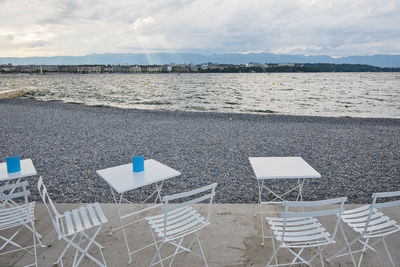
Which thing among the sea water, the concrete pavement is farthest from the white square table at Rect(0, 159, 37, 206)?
the sea water

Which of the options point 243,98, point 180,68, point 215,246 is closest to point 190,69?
point 180,68

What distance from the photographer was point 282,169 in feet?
11.9

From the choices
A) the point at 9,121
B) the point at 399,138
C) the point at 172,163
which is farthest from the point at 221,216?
the point at 9,121

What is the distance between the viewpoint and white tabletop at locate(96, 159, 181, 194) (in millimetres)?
3064

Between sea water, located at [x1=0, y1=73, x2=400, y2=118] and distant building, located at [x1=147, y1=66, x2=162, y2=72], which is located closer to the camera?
sea water, located at [x1=0, y1=73, x2=400, y2=118]

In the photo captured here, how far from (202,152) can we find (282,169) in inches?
185

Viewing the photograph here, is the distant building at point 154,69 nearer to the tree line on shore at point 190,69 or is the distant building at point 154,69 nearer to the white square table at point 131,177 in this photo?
the tree line on shore at point 190,69

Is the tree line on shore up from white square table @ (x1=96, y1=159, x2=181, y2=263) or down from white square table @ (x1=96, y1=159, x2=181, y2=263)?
up

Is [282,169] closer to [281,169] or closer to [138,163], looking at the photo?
[281,169]

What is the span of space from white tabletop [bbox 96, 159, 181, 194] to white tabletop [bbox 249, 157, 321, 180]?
115cm

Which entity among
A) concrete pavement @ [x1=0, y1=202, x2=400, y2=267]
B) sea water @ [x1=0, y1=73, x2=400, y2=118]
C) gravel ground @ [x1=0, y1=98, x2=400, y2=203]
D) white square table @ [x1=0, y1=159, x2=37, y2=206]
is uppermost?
white square table @ [x1=0, y1=159, x2=37, y2=206]

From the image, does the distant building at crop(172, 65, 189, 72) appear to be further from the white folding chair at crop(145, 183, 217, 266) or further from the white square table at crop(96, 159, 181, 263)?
the white folding chair at crop(145, 183, 217, 266)


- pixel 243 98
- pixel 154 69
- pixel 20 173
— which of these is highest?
pixel 154 69

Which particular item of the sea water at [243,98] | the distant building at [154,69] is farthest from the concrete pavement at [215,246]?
the distant building at [154,69]
